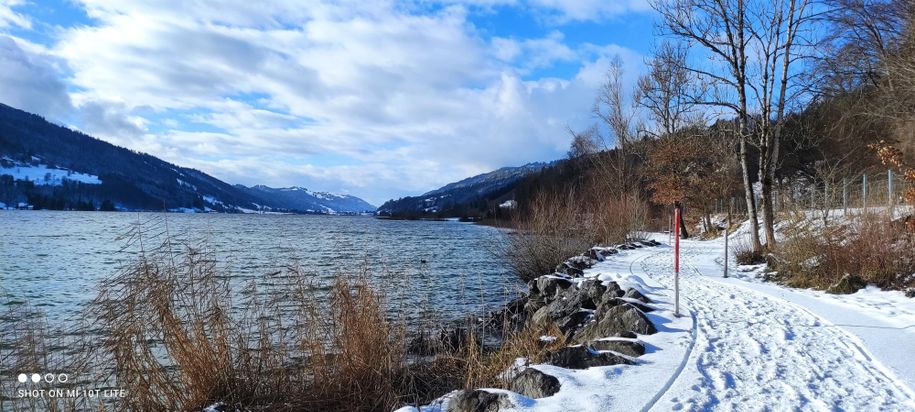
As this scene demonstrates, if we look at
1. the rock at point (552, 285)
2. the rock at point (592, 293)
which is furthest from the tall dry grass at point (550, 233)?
the rock at point (592, 293)

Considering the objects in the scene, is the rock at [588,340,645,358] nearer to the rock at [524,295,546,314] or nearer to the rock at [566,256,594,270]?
the rock at [524,295,546,314]

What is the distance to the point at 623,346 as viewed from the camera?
6277mm

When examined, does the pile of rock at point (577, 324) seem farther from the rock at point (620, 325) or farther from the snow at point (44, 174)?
the snow at point (44, 174)

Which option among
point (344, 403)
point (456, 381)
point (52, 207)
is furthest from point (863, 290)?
point (52, 207)

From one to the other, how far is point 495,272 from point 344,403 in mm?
16440

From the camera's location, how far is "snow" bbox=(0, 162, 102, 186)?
145875mm

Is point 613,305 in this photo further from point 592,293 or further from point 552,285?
point 552,285

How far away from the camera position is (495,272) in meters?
22.4

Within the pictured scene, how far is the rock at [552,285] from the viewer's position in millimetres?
13535

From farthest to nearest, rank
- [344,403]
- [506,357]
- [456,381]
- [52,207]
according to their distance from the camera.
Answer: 1. [52,207]
2. [506,357]
3. [456,381]
4. [344,403]

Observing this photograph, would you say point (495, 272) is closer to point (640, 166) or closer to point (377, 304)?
point (377, 304)

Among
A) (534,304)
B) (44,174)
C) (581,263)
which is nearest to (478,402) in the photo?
(534,304)

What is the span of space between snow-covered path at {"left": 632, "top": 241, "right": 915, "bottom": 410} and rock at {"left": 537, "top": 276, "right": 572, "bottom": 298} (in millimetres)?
4595

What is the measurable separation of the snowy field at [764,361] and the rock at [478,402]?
104mm
